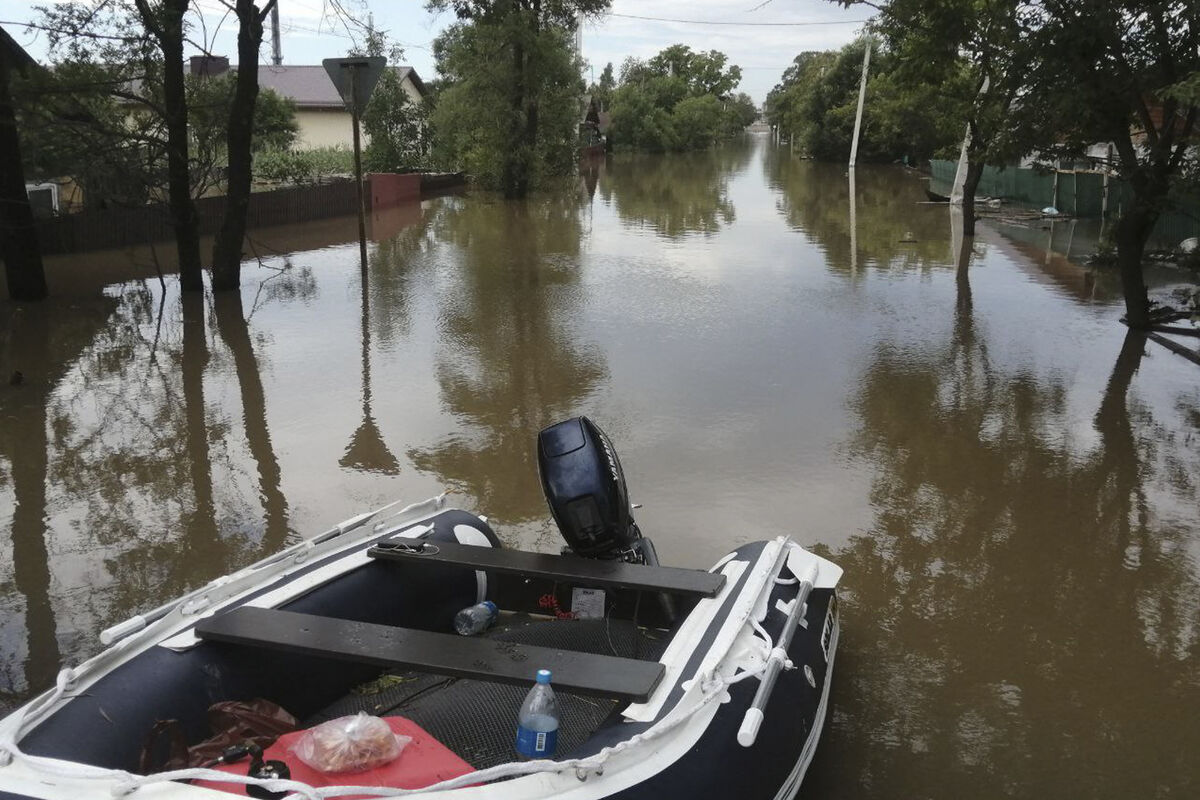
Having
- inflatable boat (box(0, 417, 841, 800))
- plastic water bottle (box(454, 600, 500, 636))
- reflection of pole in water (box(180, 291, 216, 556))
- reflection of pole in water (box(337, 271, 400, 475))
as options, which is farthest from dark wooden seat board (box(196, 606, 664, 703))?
reflection of pole in water (box(337, 271, 400, 475))

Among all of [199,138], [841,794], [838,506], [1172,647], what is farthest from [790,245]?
[841,794]

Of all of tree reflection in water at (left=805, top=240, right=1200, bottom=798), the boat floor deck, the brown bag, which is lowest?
tree reflection in water at (left=805, top=240, right=1200, bottom=798)

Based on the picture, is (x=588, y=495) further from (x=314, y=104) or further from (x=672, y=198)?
(x=314, y=104)

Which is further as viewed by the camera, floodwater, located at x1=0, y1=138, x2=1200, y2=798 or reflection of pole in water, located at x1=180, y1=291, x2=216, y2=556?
reflection of pole in water, located at x1=180, y1=291, x2=216, y2=556

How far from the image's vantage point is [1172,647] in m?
4.84

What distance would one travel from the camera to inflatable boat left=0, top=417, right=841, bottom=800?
2795 millimetres

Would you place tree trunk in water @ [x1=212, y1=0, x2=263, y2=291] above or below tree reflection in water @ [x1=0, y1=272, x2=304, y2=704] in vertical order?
above

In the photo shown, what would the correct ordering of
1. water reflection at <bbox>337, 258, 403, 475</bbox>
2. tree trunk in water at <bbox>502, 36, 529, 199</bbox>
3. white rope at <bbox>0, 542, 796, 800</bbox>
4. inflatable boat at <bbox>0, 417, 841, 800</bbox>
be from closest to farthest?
1. white rope at <bbox>0, 542, 796, 800</bbox>
2. inflatable boat at <bbox>0, 417, 841, 800</bbox>
3. water reflection at <bbox>337, 258, 403, 475</bbox>
4. tree trunk in water at <bbox>502, 36, 529, 199</bbox>

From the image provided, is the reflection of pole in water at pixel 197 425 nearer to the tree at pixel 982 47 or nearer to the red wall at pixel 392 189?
the tree at pixel 982 47

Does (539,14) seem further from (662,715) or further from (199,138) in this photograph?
(662,715)

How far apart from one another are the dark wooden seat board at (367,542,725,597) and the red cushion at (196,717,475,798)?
3.72ft

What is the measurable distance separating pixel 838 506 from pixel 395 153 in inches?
1264

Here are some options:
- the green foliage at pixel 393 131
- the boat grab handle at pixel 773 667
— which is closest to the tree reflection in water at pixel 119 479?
the boat grab handle at pixel 773 667

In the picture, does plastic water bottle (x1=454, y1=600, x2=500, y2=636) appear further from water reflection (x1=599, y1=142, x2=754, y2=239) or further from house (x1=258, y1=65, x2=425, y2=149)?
house (x1=258, y1=65, x2=425, y2=149)
